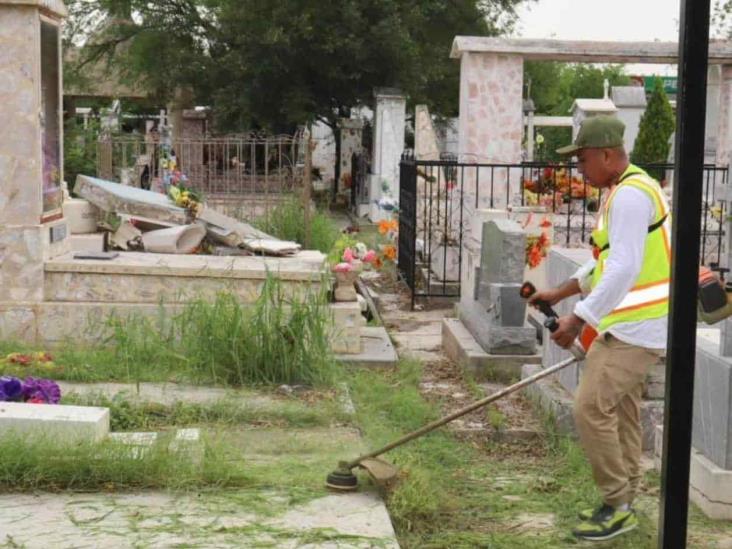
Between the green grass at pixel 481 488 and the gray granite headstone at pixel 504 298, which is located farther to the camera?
the gray granite headstone at pixel 504 298

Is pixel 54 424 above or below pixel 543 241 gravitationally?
below

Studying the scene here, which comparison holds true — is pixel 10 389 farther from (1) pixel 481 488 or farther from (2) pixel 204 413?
(1) pixel 481 488

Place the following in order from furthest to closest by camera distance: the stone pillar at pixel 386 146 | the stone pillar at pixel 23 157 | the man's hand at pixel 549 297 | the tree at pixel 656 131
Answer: the tree at pixel 656 131
the stone pillar at pixel 386 146
the stone pillar at pixel 23 157
the man's hand at pixel 549 297

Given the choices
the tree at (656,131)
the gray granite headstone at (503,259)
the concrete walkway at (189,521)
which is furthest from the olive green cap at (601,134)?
the tree at (656,131)

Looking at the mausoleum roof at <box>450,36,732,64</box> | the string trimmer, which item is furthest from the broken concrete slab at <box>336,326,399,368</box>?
the mausoleum roof at <box>450,36,732,64</box>

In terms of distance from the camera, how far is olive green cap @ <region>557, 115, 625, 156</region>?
5.15 meters

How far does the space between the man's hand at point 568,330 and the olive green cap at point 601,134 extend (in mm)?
760

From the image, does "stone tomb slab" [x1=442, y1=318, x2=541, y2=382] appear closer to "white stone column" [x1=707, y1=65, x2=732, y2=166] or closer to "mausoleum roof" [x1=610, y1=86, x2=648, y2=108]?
"white stone column" [x1=707, y1=65, x2=732, y2=166]

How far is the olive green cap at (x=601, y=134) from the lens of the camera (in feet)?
16.9

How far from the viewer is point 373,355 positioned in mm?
9023

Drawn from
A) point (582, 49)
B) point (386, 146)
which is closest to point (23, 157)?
point (582, 49)

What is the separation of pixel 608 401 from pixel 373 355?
158 inches

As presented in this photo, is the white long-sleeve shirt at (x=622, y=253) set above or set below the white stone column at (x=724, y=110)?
below

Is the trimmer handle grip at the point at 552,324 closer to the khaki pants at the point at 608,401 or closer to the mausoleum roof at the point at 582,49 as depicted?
the khaki pants at the point at 608,401
